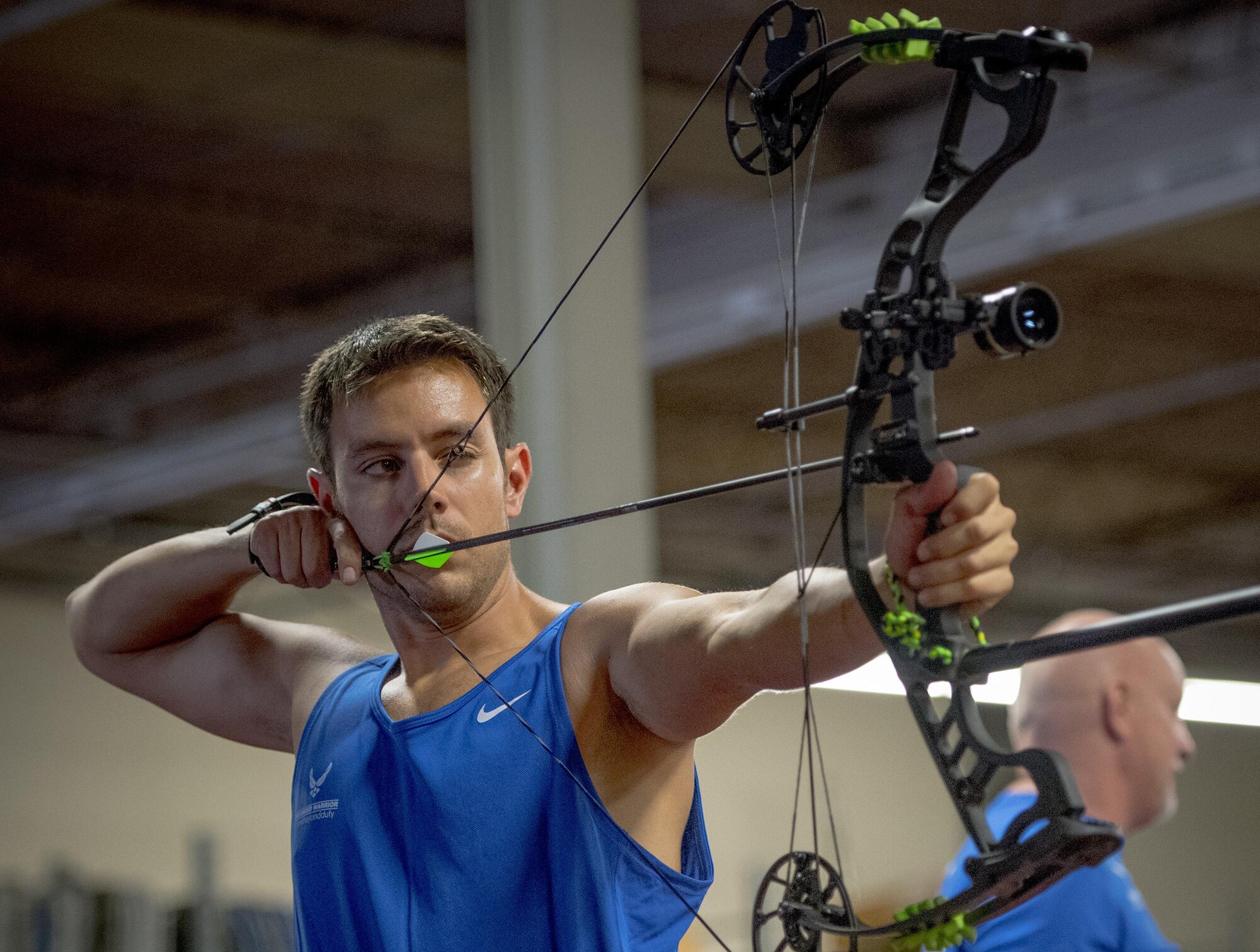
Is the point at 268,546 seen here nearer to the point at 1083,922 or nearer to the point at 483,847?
the point at 483,847

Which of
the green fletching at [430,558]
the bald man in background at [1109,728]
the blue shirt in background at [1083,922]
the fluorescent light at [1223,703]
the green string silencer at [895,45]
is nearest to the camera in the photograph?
the green string silencer at [895,45]

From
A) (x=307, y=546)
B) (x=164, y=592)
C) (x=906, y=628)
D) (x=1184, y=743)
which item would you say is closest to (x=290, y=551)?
(x=307, y=546)

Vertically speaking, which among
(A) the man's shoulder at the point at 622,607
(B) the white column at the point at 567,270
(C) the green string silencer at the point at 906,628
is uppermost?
(B) the white column at the point at 567,270

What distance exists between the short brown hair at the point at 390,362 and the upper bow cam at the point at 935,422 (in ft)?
2.01

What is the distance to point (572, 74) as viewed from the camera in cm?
290

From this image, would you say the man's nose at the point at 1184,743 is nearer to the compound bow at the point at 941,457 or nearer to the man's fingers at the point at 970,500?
the compound bow at the point at 941,457

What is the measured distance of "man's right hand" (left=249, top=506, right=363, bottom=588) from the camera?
1.73 meters

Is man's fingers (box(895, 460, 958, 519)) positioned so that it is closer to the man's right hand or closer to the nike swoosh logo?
the nike swoosh logo

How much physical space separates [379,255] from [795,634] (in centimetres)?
383

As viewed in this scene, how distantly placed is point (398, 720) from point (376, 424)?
1.00ft

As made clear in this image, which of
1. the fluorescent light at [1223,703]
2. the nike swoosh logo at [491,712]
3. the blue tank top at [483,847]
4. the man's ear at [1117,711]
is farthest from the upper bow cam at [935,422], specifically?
the fluorescent light at [1223,703]

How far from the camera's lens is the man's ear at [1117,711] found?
2.58 meters

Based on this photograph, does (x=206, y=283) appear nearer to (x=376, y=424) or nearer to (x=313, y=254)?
(x=313, y=254)

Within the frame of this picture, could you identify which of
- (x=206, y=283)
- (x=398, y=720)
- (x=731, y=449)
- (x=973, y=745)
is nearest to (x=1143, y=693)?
(x=398, y=720)
